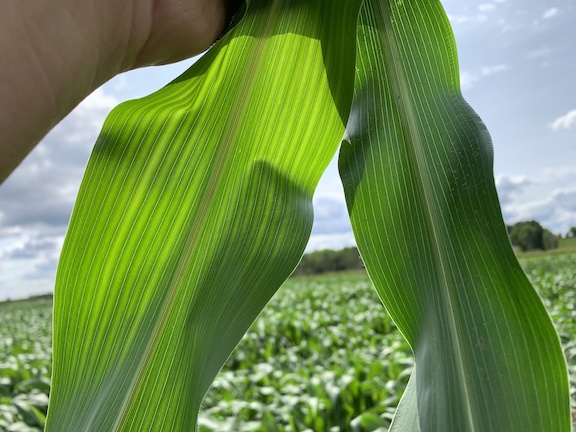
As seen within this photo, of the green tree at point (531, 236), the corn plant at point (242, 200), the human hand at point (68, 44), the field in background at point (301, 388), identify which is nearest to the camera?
the human hand at point (68, 44)

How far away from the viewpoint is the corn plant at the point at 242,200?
51 centimetres

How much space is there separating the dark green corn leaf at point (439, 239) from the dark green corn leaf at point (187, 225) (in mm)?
45

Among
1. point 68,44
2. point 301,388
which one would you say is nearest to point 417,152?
point 68,44

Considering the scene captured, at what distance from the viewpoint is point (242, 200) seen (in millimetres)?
530

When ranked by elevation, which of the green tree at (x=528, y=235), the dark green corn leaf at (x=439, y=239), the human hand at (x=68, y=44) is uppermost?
the green tree at (x=528, y=235)

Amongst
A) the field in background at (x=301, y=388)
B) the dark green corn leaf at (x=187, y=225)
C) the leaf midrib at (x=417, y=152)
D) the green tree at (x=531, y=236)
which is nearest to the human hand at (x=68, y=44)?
the dark green corn leaf at (x=187, y=225)

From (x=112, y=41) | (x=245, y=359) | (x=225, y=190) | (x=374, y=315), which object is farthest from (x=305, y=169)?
(x=374, y=315)

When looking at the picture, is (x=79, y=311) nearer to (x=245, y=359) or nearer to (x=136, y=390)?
(x=136, y=390)

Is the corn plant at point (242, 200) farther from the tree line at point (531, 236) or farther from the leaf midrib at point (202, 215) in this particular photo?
the tree line at point (531, 236)

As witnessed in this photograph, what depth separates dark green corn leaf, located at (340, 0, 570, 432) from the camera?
1.45ft

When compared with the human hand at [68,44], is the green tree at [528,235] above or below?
above

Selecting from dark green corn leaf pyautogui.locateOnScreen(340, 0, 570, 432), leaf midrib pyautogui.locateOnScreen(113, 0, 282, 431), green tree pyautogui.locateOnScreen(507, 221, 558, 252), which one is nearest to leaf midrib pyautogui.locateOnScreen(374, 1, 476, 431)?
dark green corn leaf pyautogui.locateOnScreen(340, 0, 570, 432)

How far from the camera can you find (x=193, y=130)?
0.53 meters

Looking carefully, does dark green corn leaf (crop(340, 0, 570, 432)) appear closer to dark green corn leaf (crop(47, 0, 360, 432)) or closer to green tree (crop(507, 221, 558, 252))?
dark green corn leaf (crop(47, 0, 360, 432))
